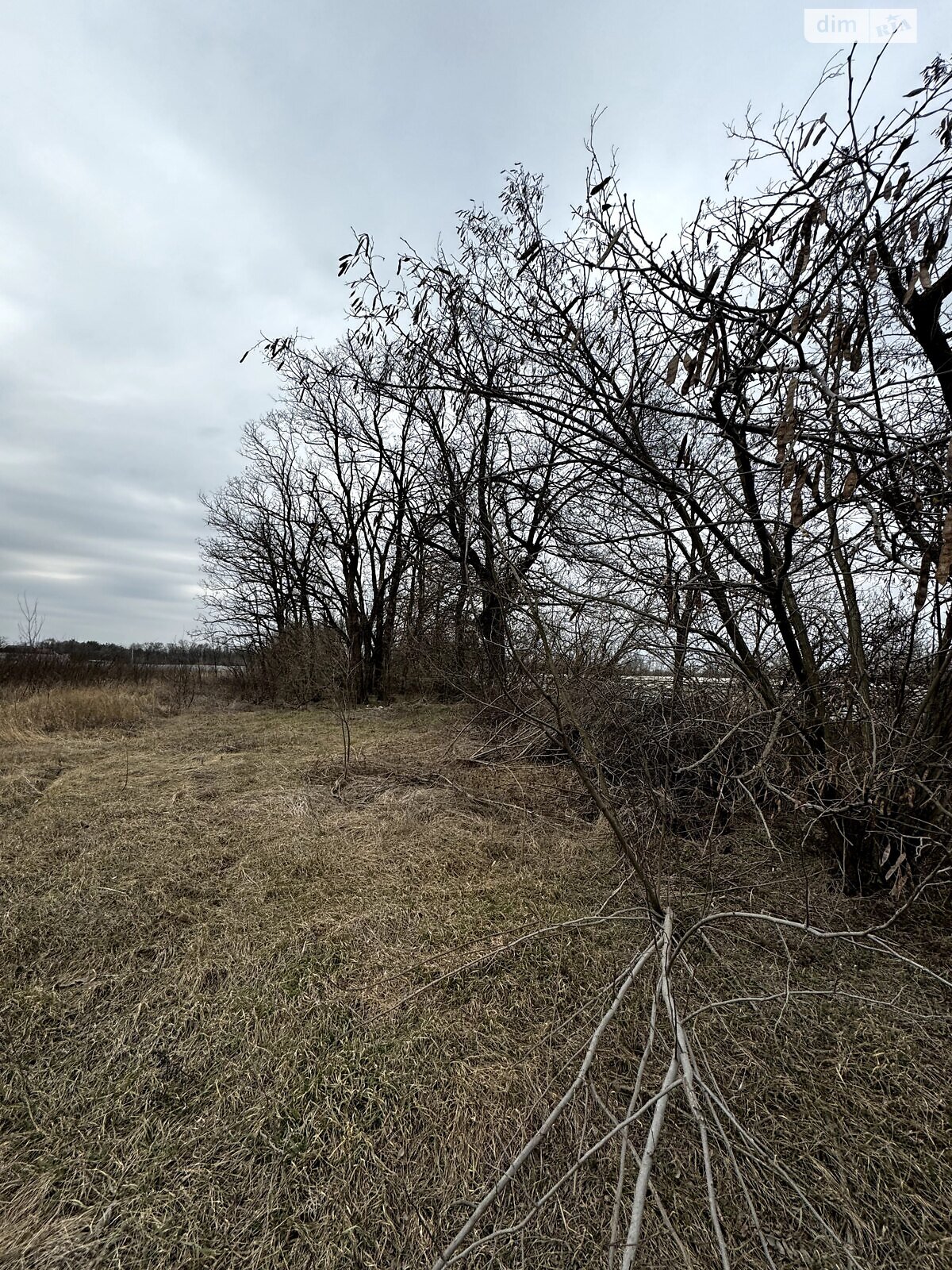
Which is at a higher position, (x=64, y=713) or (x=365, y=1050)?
(x=64, y=713)

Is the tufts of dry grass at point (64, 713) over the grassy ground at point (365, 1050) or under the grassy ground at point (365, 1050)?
over

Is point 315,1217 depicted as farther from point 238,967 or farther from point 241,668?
point 241,668

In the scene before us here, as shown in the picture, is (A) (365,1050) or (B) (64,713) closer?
(A) (365,1050)

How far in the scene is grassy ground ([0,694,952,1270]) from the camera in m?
1.27

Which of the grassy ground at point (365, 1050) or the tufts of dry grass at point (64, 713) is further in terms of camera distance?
the tufts of dry grass at point (64, 713)

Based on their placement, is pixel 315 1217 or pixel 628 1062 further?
pixel 628 1062

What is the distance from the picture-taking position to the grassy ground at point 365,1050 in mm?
1269

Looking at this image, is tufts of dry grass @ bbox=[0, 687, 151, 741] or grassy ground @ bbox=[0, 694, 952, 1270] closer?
grassy ground @ bbox=[0, 694, 952, 1270]

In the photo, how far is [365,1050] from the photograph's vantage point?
1.72 meters

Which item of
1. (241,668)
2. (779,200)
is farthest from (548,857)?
(241,668)

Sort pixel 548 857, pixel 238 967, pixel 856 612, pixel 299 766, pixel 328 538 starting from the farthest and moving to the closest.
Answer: pixel 328 538 → pixel 299 766 → pixel 548 857 → pixel 856 612 → pixel 238 967

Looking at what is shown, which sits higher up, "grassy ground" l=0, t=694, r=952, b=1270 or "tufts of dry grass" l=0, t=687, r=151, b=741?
"tufts of dry grass" l=0, t=687, r=151, b=741

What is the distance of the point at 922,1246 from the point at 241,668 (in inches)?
593

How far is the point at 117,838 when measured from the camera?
3.24 m
